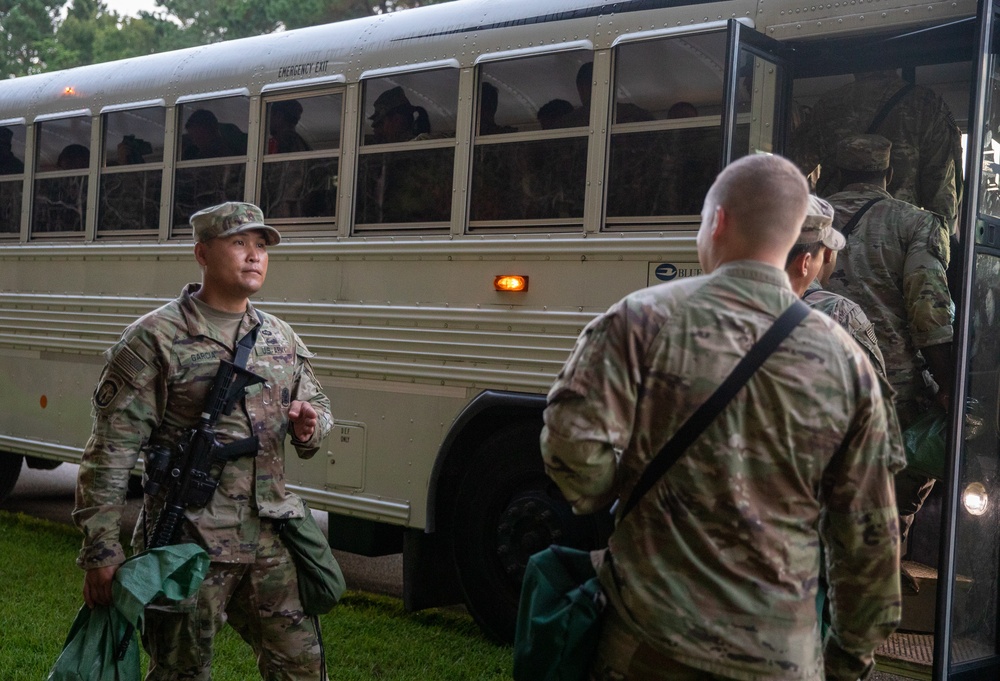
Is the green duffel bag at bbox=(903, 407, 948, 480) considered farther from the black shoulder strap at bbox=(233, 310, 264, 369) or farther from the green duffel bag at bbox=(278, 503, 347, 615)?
the black shoulder strap at bbox=(233, 310, 264, 369)

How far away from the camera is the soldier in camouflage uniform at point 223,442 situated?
340 centimetres

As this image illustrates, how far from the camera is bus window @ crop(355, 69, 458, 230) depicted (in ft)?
19.1

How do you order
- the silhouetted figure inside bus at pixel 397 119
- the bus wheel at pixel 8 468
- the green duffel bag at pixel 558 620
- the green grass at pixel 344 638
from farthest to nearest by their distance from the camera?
1. the bus wheel at pixel 8 468
2. the silhouetted figure inside bus at pixel 397 119
3. the green grass at pixel 344 638
4. the green duffel bag at pixel 558 620

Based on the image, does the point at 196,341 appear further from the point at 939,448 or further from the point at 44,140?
the point at 44,140

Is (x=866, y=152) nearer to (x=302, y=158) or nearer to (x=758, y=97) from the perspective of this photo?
(x=758, y=97)

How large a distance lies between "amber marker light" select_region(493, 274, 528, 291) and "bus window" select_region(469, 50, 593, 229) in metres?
0.25

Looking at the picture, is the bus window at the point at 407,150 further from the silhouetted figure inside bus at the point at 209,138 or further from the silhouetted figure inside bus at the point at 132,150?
the silhouetted figure inside bus at the point at 132,150

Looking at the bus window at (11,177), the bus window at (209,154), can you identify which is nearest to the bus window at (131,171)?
→ the bus window at (209,154)

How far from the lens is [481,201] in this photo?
5691 mm

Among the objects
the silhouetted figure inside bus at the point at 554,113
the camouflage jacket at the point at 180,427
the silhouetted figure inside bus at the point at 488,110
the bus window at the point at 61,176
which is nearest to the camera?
the camouflage jacket at the point at 180,427

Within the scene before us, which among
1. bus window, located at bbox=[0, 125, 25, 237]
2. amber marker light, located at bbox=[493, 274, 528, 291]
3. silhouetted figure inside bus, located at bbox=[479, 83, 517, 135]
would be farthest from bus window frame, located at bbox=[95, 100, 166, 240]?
amber marker light, located at bbox=[493, 274, 528, 291]

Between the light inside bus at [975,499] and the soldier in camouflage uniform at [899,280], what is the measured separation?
1.48 feet

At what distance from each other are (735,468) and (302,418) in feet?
5.93

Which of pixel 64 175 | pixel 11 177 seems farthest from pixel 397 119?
pixel 11 177
